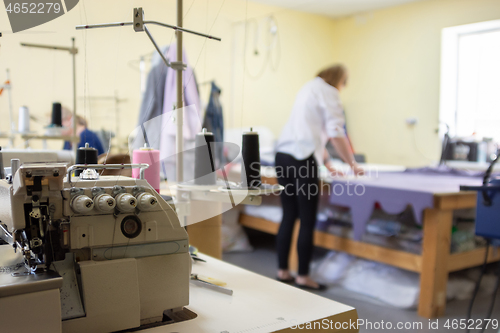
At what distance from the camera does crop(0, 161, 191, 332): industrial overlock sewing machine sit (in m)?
0.72

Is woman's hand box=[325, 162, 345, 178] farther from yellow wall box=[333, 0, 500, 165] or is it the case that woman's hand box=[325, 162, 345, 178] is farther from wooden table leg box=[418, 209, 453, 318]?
yellow wall box=[333, 0, 500, 165]

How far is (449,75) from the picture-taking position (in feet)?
9.82

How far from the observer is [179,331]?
0.77 m

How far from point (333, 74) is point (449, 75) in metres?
0.98

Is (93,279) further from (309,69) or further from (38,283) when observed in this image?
(309,69)

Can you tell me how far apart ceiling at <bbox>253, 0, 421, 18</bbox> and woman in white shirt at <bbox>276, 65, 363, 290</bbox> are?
1.55m

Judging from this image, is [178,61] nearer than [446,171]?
Yes

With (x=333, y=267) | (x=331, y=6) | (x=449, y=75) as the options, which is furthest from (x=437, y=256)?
(x=331, y=6)

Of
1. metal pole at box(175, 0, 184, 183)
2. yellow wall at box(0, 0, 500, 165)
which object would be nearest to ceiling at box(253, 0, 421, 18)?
yellow wall at box(0, 0, 500, 165)

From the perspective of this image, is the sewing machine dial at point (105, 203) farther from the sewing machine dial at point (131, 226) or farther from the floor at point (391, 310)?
the floor at point (391, 310)

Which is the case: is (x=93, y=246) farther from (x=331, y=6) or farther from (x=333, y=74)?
(x=331, y=6)

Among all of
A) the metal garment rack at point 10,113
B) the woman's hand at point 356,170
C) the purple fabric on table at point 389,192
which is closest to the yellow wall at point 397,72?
the purple fabric on table at point 389,192

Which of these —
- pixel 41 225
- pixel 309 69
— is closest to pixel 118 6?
pixel 41 225

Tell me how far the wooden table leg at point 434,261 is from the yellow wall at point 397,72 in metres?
1.18
